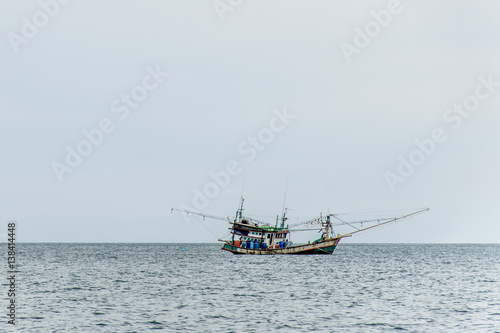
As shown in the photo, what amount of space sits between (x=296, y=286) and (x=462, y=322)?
2084 centimetres

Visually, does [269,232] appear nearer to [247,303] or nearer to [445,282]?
[445,282]

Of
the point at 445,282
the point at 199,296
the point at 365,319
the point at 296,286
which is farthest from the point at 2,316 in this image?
the point at 445,282

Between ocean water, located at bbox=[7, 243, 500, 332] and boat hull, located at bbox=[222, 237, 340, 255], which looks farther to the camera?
boat hull, located at bbox=[222, 237, 340, 255]

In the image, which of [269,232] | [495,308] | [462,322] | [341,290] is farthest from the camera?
[269,232]

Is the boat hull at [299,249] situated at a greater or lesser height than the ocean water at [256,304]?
greater

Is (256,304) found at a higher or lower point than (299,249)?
lower

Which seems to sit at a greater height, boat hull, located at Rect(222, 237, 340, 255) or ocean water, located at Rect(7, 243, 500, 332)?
boat hull, located at Rect(222, 237, 340, 255)

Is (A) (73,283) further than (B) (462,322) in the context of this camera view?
Yes

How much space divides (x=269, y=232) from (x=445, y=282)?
44.4m

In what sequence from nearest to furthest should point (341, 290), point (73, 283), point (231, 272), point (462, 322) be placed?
point (462, 322)
point (341, 290)
point (73, 283)
point (231, 272)

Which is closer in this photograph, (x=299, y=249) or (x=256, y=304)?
(x=256, y=304)

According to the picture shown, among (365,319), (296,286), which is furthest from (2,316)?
(296,286)

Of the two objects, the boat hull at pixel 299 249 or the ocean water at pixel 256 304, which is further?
the boat hull at pixel 299 249

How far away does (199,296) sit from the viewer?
4478cm
